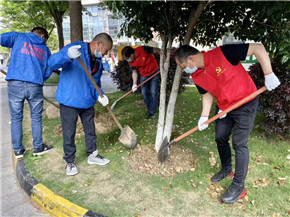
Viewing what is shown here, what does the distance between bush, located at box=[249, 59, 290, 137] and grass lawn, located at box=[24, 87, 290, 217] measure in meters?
0.32

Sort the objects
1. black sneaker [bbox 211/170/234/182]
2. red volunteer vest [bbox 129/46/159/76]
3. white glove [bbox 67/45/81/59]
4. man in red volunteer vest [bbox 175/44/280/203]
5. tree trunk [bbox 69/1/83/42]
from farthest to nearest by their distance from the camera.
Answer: red volunteer vest [bbox 129/46/159/76] → tree trunk [bbox 69/1/83/42] → black sneaker [bbox 211/170/234/182] → white glove [bbox 67/45/81/59] → man in red volunteer vest [bbox 175/44/280/203]

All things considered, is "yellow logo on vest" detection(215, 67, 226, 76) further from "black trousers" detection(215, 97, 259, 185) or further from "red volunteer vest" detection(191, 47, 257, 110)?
"black trousers" detection(215, 97, 259, 185)

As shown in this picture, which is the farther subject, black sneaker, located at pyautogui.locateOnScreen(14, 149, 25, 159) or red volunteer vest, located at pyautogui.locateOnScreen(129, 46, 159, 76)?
red volunteer vest, located at pyautogui.locateOnScreen(129, 46, 159, 76)

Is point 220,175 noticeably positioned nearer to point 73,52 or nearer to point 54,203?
point 54,203

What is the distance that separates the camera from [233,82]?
221 centimetres

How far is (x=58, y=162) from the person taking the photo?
3.25m

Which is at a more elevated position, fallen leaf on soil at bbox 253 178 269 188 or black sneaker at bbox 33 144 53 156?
fallen leaf on soil at bbox 253 178 269 188

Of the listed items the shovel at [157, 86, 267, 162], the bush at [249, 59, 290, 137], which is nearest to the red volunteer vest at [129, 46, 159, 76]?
the bush at [249, 59, 290, 137]

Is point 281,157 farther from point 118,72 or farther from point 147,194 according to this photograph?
point 118,72

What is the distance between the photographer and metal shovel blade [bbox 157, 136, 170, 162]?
290 cm

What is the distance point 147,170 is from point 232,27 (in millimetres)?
2269

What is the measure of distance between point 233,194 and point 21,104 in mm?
3011

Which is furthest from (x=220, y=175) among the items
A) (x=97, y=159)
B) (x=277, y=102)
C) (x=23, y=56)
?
(x=23, y=56)

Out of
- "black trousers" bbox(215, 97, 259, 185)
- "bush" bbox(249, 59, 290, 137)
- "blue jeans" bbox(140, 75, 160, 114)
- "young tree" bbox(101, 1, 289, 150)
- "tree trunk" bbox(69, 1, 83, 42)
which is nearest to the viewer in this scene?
"black trousers" bbox(215, 97, 259, 185)
